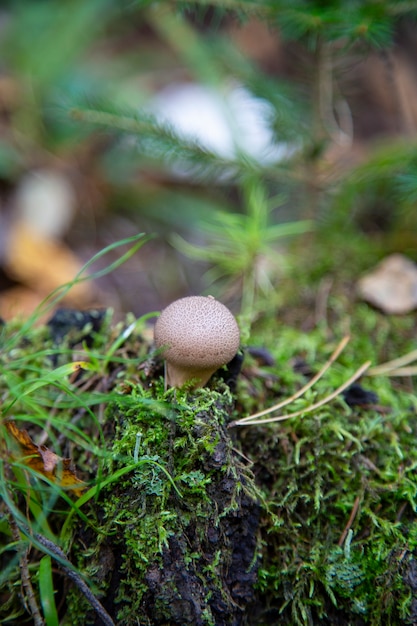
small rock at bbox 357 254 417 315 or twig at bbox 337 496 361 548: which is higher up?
small rock at bbox 357 254 417 315

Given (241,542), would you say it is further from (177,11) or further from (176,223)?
(176,223)

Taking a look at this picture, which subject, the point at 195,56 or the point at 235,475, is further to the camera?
the point at 195,56

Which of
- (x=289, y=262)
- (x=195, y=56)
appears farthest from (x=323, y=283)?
(x=195, y=56)

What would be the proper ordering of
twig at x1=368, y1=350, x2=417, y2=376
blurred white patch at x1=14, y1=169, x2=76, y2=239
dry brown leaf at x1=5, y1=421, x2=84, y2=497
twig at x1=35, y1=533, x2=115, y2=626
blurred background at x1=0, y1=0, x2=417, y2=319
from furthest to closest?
blurred white patch at x1=14, y1=169, x2=76, y2=239 → blurred background at x1=0, y1=0, x2=417, y2=319 → twig at x1=368, y1=350, x2=417, y2=376 → dry brown leaf at x1=5, y1=421, x2=84, y2=497 → twig at x1=35, y1=533, x2=115, y2=626

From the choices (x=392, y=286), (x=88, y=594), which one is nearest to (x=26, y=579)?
(x=88, y=594)

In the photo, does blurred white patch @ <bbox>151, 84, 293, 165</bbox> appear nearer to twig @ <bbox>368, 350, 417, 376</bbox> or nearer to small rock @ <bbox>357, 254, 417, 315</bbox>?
small rock @ <bbox>357, 254, 417, 315</bbox>

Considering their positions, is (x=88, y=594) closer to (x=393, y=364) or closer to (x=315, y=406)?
(x=315, y=406)

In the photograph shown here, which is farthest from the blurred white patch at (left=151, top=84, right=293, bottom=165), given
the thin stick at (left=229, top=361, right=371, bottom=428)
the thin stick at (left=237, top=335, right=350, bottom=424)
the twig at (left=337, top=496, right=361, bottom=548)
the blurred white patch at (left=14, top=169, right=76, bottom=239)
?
the twig at (left=337, top=496, right=361, bottom=548)
